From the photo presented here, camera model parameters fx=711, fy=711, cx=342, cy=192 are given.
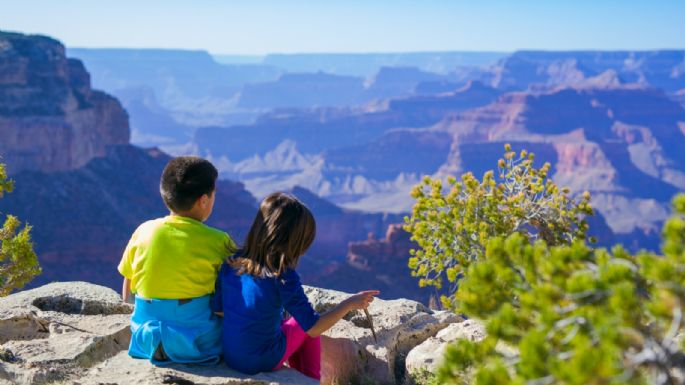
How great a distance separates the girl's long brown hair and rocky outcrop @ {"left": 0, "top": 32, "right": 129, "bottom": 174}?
52417 mm

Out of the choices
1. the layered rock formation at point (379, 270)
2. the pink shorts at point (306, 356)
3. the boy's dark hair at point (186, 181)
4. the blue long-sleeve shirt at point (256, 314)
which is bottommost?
the layered rock formation at point (379, 270)

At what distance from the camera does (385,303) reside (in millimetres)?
6617

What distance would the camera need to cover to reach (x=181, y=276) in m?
4.24

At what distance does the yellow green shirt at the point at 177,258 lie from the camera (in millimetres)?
4250

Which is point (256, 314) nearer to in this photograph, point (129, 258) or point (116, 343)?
point (129, 258)

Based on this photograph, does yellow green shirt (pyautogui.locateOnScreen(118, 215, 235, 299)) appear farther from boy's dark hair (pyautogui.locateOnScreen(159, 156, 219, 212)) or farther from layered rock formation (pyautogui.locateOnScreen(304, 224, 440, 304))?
layered rock formation (pyautogui.locateOnScreen(304, 224, 440, 304))

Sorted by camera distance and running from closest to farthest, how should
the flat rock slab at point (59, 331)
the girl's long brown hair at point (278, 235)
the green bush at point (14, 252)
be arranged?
the girl's long brown hair at point (278, 235)
the flat rock slab at point (59, 331)
the green bush at point (14, 252)

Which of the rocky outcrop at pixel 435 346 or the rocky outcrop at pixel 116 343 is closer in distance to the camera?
the rocky outcrop at pixel 116 343

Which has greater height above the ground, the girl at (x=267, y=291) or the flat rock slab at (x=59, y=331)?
the girl at (x=267, y=291)

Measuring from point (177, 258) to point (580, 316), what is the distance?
104 inches

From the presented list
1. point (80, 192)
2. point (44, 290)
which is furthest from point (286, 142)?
point (44, 290)

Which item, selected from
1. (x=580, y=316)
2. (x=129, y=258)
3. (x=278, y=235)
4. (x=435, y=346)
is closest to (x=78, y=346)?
(x=129, y=258)

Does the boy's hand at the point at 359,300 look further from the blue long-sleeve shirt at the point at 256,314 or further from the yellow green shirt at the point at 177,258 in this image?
the yellow green shirt at the point at 177,258

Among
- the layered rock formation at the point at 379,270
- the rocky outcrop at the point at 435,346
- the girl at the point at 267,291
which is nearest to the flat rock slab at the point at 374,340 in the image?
the rocky outcrop at the point at 435,346
